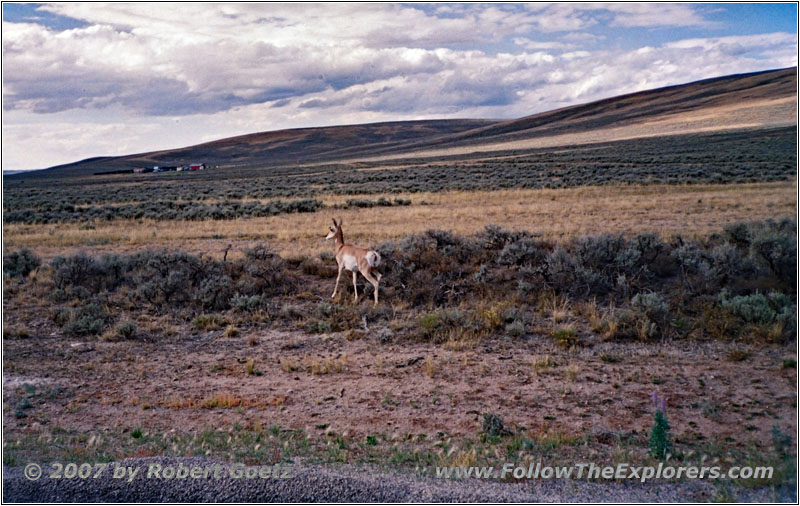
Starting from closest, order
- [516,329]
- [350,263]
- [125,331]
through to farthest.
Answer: [516,329] < [125,331] < [350,263]

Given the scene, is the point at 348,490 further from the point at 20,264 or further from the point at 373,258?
the point at 20,264

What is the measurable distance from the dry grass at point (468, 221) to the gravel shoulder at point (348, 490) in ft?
33.5

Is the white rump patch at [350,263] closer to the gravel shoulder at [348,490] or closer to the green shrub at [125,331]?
the green shrub at [125,331]

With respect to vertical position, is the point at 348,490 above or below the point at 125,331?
below

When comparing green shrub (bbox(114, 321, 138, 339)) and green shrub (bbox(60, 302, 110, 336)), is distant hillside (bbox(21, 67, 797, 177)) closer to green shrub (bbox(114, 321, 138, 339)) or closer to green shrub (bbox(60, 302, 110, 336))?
green shrub (bbox(60, 302, 110, 336))

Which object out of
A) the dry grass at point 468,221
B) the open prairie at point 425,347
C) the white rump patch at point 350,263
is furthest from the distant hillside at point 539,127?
the white rump patch at point 350,263

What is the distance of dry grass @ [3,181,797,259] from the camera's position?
16.5m

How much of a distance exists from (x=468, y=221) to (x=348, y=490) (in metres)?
15.6

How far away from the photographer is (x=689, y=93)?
11600cm

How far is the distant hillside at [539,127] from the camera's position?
8131cm

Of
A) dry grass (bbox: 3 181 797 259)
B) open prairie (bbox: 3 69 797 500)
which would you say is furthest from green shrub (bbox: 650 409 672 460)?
dry grass (bbox: 3 181 797 259)

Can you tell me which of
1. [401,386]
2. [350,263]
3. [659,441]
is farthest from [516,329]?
[659,441]

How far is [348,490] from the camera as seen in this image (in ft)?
14.3

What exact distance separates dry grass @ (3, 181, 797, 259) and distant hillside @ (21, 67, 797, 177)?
51.4 metres
